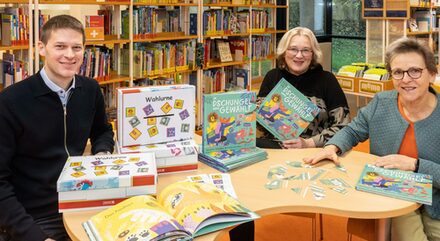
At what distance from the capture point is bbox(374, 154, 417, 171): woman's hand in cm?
192

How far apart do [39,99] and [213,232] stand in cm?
93

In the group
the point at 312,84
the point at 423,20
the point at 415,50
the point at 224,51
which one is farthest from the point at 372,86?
the point at 415,50

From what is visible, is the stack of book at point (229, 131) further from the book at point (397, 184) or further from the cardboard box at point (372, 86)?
the cardboard box at point (372, 86)

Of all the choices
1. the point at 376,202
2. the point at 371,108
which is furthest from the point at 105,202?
the point at 371,108

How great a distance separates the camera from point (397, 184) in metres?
1.78

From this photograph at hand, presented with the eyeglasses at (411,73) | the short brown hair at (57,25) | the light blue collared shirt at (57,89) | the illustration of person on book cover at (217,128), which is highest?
the short brown hair at (57,25)

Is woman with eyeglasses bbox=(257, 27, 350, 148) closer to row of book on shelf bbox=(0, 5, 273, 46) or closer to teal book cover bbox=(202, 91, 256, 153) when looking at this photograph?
teal book cover bbox=(202, 91, 256, 153)

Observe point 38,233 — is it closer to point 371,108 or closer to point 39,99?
point 39,99

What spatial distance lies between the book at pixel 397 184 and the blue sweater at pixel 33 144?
1.21 meters

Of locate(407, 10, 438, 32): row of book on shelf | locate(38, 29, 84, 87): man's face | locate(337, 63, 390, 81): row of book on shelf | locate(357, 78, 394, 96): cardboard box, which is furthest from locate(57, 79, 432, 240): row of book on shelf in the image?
locate(407, 10, 438, 32): row of book on shelf

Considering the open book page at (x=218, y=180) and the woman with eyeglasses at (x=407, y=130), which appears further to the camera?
the woman with eyeglasses at (x=407, y=130)

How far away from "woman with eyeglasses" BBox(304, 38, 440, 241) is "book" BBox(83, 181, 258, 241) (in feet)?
2.30

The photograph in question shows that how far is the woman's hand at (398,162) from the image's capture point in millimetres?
1915

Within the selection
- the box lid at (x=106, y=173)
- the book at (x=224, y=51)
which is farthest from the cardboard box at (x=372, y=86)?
the box lid at (x=106, y=173)
